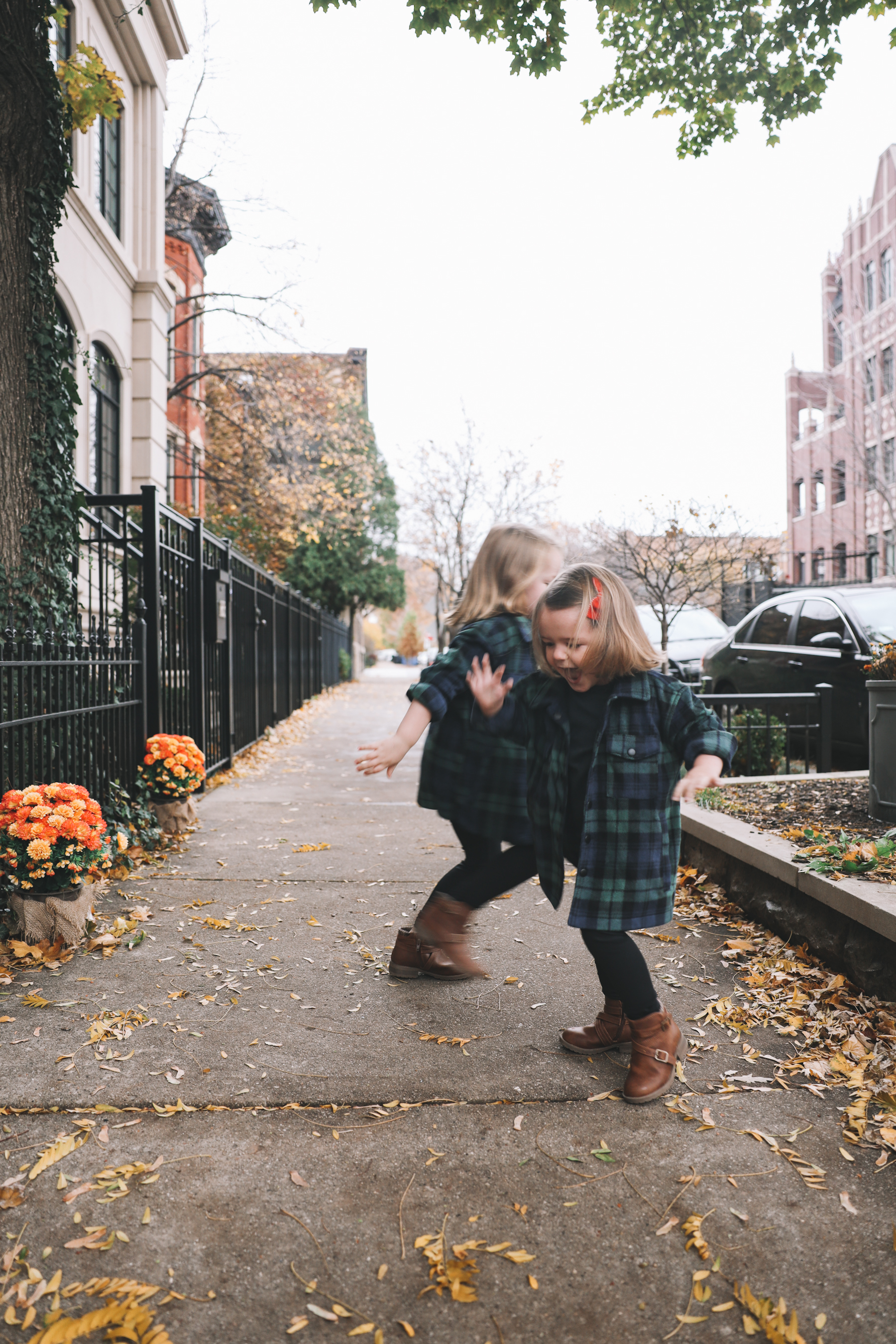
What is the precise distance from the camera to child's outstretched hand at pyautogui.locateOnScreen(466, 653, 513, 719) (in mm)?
2996

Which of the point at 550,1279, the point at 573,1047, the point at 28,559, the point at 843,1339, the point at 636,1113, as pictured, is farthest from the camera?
the point at 28,559

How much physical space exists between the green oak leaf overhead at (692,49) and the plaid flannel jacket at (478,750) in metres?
5.35

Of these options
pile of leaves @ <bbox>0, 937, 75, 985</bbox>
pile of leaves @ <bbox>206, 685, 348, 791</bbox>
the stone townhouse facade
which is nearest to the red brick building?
the stone townhouse facade

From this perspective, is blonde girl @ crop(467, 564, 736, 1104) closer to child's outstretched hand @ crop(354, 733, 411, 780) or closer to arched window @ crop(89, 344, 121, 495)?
child's outstretched hand @ crop(354, 733, 411, 780)

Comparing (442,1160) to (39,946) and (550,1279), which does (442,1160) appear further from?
(39,946)

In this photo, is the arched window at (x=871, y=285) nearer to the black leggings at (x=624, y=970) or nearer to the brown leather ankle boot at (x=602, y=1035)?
the brown leather ankle boot at (x=602, y=1035)

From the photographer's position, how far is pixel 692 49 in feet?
23.0

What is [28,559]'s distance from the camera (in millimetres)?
5039

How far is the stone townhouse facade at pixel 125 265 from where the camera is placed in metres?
10.8

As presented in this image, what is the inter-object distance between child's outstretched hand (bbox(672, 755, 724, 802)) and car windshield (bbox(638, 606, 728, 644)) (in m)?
12.6

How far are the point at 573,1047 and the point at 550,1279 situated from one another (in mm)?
1019

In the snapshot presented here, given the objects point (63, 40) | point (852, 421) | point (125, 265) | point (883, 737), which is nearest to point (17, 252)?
point (883, 737)

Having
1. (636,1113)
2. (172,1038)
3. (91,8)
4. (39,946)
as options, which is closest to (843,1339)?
(636,1113)

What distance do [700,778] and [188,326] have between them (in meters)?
22.1
